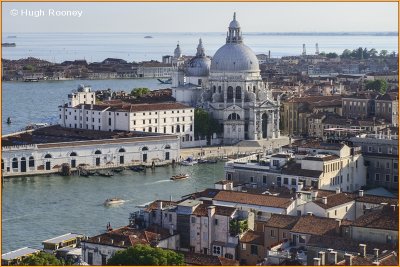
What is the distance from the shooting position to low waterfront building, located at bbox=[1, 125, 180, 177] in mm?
18719

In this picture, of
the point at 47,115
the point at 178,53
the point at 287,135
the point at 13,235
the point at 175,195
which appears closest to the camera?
the point at 13,235

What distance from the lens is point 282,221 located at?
417 inches

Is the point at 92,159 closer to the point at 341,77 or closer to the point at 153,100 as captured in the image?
the point at 153,100

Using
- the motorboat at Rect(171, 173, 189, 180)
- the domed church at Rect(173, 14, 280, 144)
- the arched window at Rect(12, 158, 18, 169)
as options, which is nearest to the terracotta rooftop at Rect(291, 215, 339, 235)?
the motorboat at Rect(171, 173, 189, 180)

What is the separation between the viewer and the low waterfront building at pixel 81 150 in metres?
18.7

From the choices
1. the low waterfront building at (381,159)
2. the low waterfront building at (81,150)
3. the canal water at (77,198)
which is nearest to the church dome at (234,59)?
the low waterfront building at (81,150)

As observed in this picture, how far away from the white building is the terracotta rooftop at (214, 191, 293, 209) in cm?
1087

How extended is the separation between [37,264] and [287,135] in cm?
1645

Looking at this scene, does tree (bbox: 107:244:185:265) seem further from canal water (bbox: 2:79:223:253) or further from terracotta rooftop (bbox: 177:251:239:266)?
canal water (bbox: 2:79:223:253)

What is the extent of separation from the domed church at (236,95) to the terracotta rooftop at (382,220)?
43.9ft

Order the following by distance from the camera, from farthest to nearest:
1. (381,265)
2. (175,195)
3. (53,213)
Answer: (175,195), (53,213), (381,265)

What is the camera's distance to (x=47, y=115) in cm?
3095

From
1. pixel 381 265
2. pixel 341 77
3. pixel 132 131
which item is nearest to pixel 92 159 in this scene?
pixel 132 131

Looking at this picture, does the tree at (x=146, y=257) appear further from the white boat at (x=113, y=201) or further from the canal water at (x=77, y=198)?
the white boat at (x=113, y=201)
